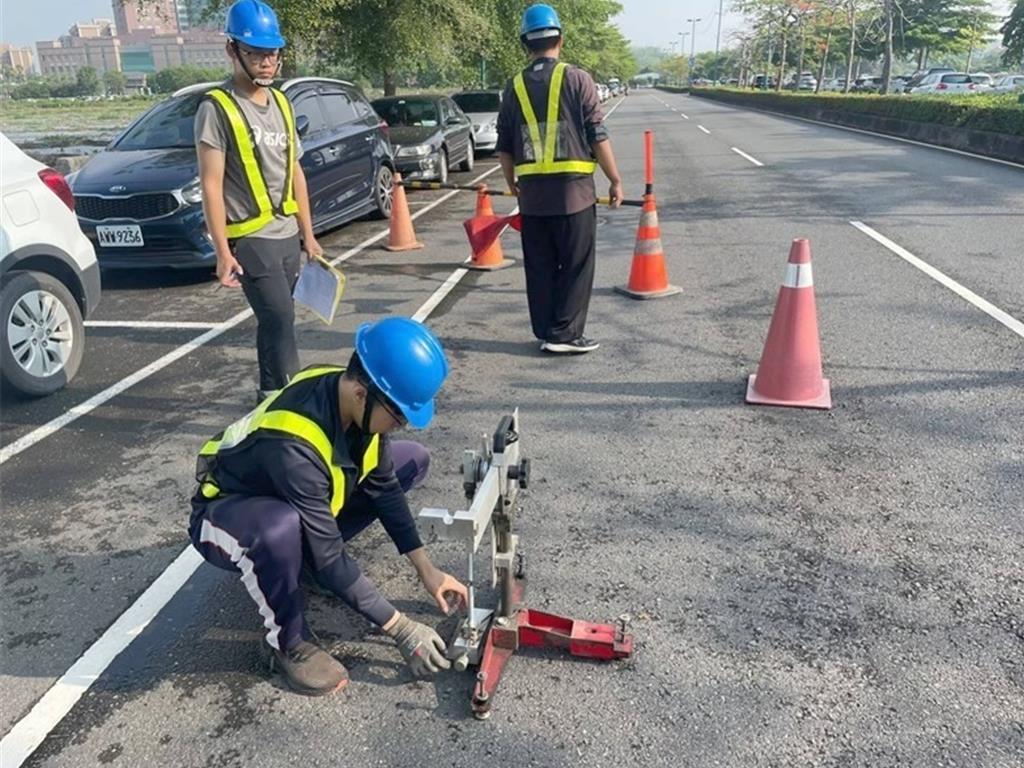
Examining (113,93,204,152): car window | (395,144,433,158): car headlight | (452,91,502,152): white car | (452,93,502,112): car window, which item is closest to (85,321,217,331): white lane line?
(113,93,204,152): car window

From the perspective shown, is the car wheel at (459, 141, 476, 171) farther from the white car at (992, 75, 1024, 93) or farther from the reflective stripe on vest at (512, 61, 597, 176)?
the white car at (992, 75, 1024, 93)

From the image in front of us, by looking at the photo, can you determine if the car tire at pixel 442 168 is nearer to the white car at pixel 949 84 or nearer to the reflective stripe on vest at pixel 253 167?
the reflective stripe on vest at pixel 253 167

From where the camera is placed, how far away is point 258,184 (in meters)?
3.71

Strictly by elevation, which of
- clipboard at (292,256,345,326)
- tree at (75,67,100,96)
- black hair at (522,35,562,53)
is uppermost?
tree at (75,67,100,96)

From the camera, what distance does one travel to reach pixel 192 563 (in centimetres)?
311

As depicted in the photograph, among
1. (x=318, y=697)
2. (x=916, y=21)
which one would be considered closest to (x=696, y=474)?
(x=318, y=697)

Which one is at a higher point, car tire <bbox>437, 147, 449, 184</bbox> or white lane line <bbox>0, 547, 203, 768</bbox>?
car tire <bbox>437, 147, 449, 184</bbox>

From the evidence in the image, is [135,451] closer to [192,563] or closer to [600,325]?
[192,563]

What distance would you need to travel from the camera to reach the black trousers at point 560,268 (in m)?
5.02

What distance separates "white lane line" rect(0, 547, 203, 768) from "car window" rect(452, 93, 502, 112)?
56.0ft

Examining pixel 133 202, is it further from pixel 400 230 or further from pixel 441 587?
pixel 441 587

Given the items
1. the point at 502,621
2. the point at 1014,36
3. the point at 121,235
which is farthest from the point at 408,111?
the point at 1014,36

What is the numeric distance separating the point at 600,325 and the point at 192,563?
3.50 metres

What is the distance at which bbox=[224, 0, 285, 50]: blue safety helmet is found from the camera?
341 centimetres
